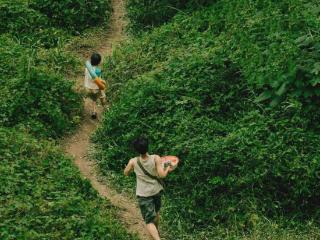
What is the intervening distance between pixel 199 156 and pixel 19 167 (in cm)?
297

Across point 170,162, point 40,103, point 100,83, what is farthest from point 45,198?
point 100,83

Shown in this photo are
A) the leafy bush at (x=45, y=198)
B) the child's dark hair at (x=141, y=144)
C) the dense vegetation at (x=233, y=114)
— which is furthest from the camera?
the dense vegetation at (x=233, y=114)

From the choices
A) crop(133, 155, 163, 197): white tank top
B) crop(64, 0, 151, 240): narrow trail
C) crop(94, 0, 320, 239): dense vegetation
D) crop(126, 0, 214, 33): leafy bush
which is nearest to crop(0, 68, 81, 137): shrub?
crop(64, 0, 151, 240): narrow trail

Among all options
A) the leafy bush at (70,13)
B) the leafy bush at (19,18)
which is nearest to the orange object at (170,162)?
the leafy bush at (19,18)

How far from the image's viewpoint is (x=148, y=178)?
31.5ft

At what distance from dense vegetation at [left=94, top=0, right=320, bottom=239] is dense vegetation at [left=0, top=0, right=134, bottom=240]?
3.45ft

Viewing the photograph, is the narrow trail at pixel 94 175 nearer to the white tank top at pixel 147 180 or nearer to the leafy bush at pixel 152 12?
the white tank top at pixel 147 180

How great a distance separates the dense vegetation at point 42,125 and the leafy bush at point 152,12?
86 centimetres

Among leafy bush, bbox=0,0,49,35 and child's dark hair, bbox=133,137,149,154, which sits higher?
child's dark hair, bbox=133,137,149,154

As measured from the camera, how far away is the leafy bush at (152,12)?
655 inches

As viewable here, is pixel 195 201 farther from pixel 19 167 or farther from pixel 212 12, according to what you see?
pixel 212 12

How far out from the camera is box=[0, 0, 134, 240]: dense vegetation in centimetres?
970

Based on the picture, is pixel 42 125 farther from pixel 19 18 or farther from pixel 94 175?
pixel 19 18

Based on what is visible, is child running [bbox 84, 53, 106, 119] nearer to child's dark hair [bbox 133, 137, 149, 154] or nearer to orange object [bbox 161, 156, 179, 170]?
orange object [bbox 161, 156, 179, 170]
